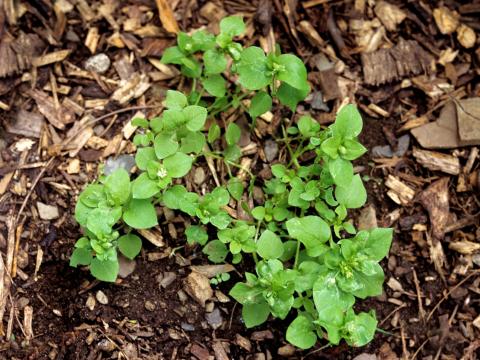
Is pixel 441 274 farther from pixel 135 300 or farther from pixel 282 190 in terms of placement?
pixel 135 300

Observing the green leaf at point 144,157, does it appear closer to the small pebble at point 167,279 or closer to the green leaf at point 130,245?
the green leaf at point 130,245

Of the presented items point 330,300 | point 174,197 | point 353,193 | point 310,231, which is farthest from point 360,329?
point 174,197

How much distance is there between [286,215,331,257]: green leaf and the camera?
2594 mm

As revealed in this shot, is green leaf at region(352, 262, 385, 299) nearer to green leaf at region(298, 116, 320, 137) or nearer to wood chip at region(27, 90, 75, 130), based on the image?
green leaf at region(298, 116, 320, 137)

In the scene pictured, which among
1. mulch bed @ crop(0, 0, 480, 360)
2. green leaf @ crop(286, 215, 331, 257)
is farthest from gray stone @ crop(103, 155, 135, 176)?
green leaf @ crop(286, 215, 331, 257)

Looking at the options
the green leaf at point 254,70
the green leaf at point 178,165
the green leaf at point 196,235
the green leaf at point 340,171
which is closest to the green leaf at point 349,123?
the green leaf at point 340,171

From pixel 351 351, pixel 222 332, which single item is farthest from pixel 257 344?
pixel 351 351

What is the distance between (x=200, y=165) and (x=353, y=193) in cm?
75

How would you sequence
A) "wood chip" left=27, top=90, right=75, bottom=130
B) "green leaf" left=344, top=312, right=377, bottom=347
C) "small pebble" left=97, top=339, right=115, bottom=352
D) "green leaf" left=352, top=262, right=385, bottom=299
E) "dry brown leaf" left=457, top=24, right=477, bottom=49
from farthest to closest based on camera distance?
1. "dry brown leaf" left=457, top=24, right=477, bottom=49
2. "wood chip" left=27, top=90, right=75, bottom=130
3. "small pebble" left=97, top=339, right=115, bottom=352
4. "green leaf" left=352, top=262, right=385, bottom=299
5. "green leaf" left=344, top=312, right=377, bottom=347

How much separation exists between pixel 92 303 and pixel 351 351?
1.15m

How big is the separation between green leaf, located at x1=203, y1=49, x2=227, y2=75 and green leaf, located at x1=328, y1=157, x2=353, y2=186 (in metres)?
0.67

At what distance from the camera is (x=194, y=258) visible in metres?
2.88

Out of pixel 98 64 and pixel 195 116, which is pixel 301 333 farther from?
pixel 98 64

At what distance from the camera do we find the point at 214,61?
9.36 feet
